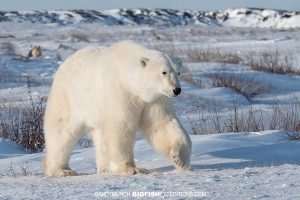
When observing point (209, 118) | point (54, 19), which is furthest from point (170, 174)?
point (54, 19)

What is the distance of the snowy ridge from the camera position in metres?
103

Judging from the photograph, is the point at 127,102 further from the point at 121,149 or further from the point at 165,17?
the point at 165,17

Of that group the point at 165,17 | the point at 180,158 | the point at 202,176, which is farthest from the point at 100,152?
the point at 165,17

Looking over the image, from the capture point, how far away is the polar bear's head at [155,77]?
458cm

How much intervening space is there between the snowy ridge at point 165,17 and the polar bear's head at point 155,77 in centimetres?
9327

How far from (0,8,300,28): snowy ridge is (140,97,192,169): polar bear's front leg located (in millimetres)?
93224

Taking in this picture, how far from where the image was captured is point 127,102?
15.8 ft

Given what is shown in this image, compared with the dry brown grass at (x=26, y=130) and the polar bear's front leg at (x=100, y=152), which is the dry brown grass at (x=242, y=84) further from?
the polar bear's front leg at (x=100, y=152)

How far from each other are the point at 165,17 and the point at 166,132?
4496 inches

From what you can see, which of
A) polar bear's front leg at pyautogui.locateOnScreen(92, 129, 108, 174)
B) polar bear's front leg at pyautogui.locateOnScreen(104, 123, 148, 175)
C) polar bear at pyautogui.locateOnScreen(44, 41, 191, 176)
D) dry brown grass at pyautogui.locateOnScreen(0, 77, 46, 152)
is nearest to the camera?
polar bear at pyautogui.locateOnScreen(44, 41, 191, 176)

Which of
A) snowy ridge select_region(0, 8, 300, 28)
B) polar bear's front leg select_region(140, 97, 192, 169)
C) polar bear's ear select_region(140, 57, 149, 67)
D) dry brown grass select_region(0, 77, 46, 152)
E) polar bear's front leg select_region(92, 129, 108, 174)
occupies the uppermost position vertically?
polar bear's ear select_region(140, 57, 149, 67)

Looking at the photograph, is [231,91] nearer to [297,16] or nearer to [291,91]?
[291,91]

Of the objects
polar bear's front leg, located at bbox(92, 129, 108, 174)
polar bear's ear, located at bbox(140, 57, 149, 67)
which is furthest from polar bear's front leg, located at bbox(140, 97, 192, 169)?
polar bear's front leg, located at bbox(92, 129, 108, 174)

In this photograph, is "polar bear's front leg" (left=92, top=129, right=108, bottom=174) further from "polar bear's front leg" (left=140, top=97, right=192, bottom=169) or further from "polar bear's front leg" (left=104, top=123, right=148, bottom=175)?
"polar bear's front leg" (left=140, top=97, right=192, bottom=169)
